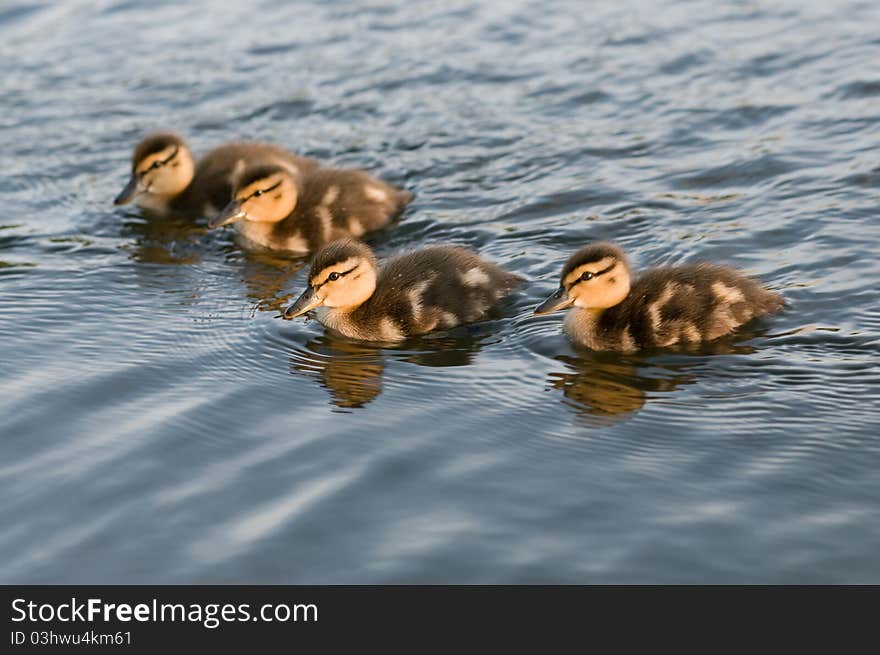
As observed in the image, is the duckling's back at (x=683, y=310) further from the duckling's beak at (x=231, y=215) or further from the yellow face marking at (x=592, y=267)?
the duckling's beak at (x=231, y=215)

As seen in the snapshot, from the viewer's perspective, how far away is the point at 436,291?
200 inches

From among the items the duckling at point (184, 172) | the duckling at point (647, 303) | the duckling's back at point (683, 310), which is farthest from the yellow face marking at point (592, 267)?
the duckling at point (184, 172)

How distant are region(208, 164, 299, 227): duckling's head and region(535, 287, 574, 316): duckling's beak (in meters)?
1.79

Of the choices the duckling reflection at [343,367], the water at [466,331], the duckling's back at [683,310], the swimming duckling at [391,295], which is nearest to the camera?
the water at [466,331]

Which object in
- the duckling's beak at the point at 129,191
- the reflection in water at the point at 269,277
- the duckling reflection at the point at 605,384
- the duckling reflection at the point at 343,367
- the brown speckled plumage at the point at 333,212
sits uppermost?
the duckling's beak at the point at 129,191

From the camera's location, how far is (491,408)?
4.26 meters

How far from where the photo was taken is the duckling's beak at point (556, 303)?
15.9 feet

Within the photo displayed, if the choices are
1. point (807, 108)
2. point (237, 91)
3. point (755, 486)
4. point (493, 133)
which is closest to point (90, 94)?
point (237, 91)

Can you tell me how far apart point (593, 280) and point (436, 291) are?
61 cm

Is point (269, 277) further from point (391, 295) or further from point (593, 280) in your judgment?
point (593, 280)

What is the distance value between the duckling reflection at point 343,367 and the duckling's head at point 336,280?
0.43ft

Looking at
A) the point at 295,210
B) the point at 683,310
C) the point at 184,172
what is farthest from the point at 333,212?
the point at 683,310

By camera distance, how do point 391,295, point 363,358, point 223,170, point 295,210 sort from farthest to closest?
point 223,170 < point 295,210 < point 391,295 < point 363,358

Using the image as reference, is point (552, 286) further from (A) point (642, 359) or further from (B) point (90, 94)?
(B) point (90, 94)
